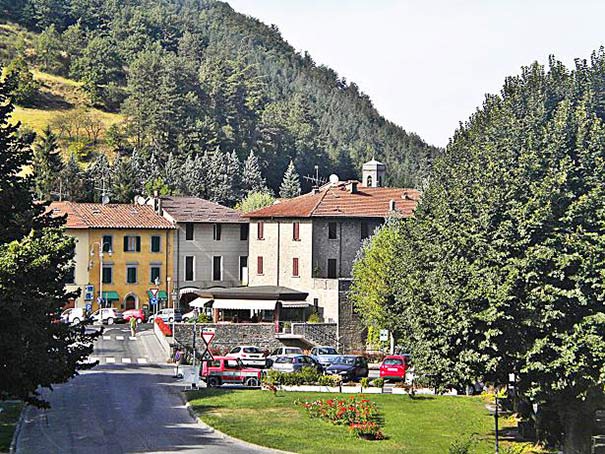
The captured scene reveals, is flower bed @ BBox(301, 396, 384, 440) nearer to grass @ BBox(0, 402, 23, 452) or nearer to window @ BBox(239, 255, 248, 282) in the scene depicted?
grass @ BBox(0, 402, 23, 452)

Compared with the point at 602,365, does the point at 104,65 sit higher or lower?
higher

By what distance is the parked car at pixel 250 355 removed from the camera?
5494 centimetres

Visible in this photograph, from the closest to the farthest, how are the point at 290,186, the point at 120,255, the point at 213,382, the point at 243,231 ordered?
the point at 213,382 < the point at 120,255 < the point at 243,231 < the point at 290,186

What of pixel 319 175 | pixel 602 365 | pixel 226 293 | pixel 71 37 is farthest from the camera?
pixel 71 37

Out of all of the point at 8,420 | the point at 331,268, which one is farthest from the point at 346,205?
the point at 8,420

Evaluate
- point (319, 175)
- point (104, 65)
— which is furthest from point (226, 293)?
point (104, 65)

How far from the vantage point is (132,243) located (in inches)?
3374

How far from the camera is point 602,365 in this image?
32156 mm

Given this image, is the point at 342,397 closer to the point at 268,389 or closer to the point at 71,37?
the point at 268,389

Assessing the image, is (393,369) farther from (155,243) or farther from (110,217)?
(110,217)

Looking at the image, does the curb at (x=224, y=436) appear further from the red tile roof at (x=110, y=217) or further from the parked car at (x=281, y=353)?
the red tile roof at (x=110, y=217)

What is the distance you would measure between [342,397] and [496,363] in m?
11.6

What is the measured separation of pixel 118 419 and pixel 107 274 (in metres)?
48.6

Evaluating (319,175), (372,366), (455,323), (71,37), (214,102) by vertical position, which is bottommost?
(372,366)
